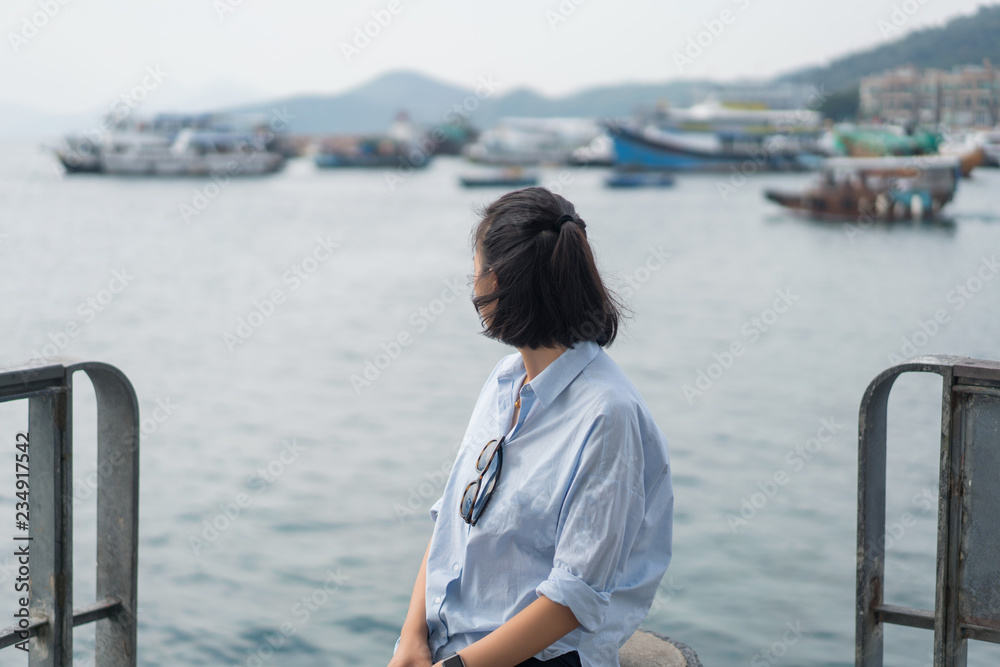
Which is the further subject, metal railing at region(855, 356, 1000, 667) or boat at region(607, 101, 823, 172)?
boat at region(607, 101, 823, 172)

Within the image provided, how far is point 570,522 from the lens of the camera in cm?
121

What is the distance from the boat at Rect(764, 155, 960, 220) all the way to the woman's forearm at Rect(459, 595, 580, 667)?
1155 inches

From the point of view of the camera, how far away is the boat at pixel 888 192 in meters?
28.3

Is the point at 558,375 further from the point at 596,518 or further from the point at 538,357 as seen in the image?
the point at 596,518

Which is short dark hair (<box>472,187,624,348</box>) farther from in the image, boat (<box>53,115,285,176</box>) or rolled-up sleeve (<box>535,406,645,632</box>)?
boat (<box>53,115,285,176</box>)

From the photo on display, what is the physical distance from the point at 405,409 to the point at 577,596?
8.22 meters

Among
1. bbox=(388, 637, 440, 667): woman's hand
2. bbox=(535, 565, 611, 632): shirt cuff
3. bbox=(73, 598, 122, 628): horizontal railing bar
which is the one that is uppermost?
bbox=(535, 565, 611, 632): shirt cuff

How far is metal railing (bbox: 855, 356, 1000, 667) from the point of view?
140cm

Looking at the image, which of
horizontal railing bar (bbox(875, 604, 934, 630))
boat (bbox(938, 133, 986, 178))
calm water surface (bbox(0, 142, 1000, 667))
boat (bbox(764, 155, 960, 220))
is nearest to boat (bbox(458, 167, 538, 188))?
boat (bbox(764, 155, 960, 220))

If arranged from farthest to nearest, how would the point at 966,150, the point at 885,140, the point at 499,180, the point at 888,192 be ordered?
the point at 499,180 → the point at 966,150 → the point at 885,140 → the point at 888,192

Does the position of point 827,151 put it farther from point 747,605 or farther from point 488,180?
point 747,605

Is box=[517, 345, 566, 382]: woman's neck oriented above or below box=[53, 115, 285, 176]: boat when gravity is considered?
below

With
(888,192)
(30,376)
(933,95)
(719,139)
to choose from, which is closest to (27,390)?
(30,376)

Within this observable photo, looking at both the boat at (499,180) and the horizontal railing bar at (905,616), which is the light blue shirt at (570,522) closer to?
the horizontal railing bar at (905,616)
